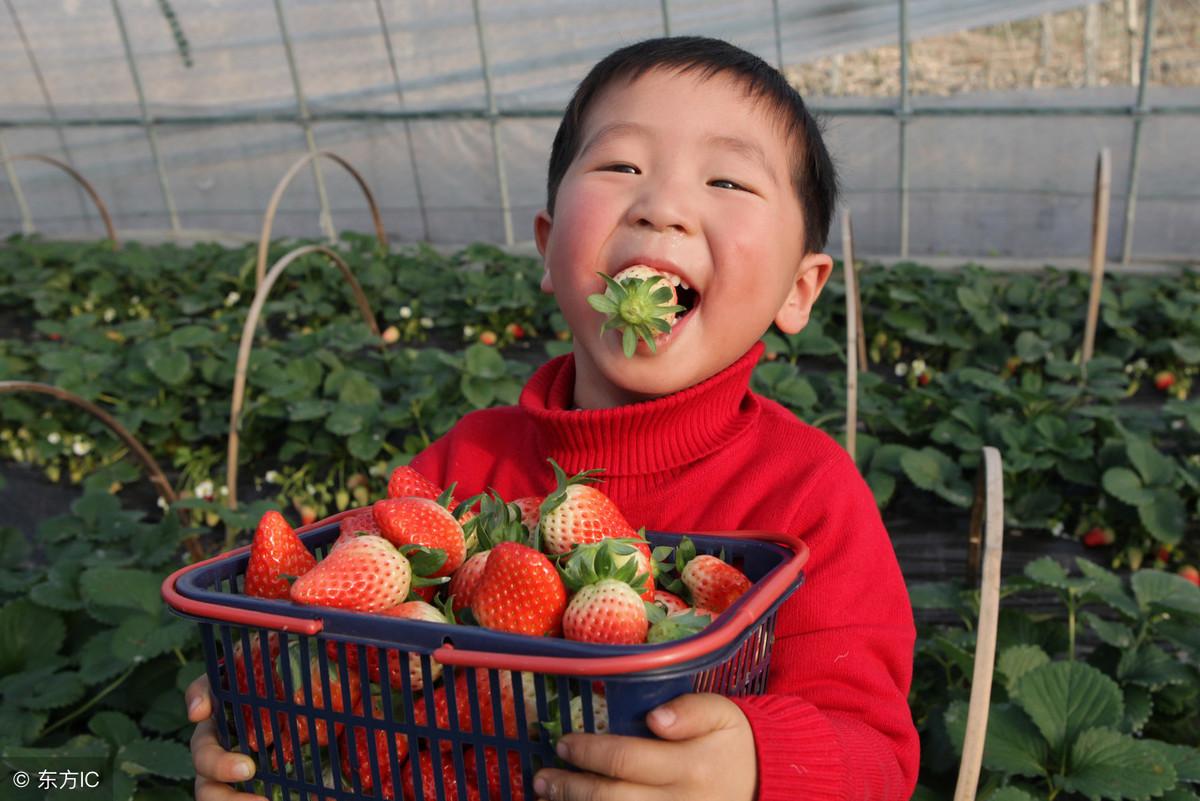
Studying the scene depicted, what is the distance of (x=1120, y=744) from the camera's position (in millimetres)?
1579

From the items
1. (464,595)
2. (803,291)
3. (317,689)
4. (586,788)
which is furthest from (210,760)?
(803,291)

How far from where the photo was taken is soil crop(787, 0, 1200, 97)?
513 inches

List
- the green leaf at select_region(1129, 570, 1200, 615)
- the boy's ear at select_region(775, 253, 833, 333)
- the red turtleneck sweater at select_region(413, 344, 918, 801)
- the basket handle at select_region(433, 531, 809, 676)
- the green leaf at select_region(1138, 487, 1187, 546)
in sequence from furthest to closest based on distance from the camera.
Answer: the green leaf at select_region(1138, 487, 1187, 546) < the green leaf at select_region(1129, 570, 1200, 615) < the boy's ear at select_region(775, 253, 833, 333) < the red turtleneck sweater at select_region(413, 344, 918, 801) < the basket handle at select_region(433, 531, 809, 676)

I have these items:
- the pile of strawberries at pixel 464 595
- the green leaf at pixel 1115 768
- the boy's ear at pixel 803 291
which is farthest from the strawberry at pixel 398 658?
the green leaf at pixel 1115 768

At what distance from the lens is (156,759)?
5.43 ft

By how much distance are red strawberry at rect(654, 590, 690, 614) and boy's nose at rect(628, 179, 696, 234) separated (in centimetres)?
37

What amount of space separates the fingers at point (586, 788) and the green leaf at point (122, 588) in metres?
1.47

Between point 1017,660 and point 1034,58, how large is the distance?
13.9 meters

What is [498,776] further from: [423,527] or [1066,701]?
[1066,701]

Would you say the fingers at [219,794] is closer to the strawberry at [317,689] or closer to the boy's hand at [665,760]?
the strawberry at [317,689]

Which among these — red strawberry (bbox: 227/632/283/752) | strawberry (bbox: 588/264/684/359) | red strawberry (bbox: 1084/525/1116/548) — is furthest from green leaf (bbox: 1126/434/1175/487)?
red strawberry (bbox: 227/632/283/752)

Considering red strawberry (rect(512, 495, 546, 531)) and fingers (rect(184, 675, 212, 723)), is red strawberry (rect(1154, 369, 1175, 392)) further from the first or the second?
fingers (rect(184, 675, 212, 723))

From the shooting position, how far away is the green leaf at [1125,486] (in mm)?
2643

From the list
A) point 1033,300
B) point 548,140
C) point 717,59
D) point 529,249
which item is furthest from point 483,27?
point 717,59
